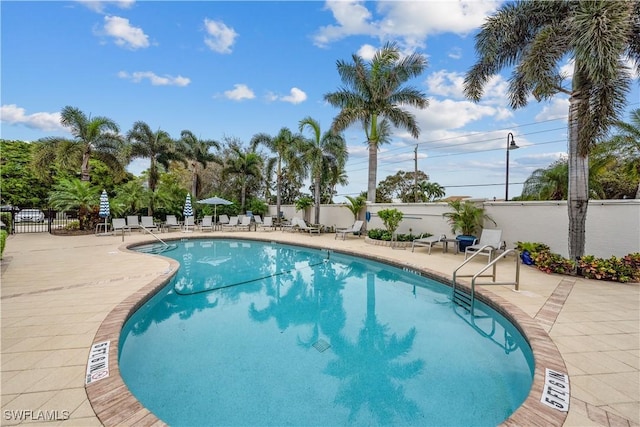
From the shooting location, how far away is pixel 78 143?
15.1m

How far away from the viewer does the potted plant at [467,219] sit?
10281 mm

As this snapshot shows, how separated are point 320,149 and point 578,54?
456 inches

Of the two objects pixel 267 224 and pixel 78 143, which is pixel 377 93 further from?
pixel 78 143

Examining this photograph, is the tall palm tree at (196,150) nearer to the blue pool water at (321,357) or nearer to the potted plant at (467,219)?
the blue pool water at (321,357)

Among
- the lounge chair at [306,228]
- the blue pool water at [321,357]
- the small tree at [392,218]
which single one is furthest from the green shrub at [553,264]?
the lounge chair at [306,228]

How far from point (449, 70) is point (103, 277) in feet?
51.6

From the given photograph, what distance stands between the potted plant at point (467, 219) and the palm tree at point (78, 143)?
17.5 metres

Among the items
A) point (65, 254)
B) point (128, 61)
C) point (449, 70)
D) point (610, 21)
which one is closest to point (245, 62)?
point (128, 61)

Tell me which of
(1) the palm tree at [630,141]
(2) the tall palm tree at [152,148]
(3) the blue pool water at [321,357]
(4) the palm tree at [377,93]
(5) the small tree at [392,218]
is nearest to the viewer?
(3) the blue pool water at [321,357]

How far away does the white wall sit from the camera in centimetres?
738

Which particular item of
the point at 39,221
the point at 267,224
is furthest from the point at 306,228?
the point at 39,221

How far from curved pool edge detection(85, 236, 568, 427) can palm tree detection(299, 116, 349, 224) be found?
11543 millimetres

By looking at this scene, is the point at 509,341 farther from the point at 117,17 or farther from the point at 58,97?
the point at 58,97

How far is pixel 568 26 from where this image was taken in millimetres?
6566
